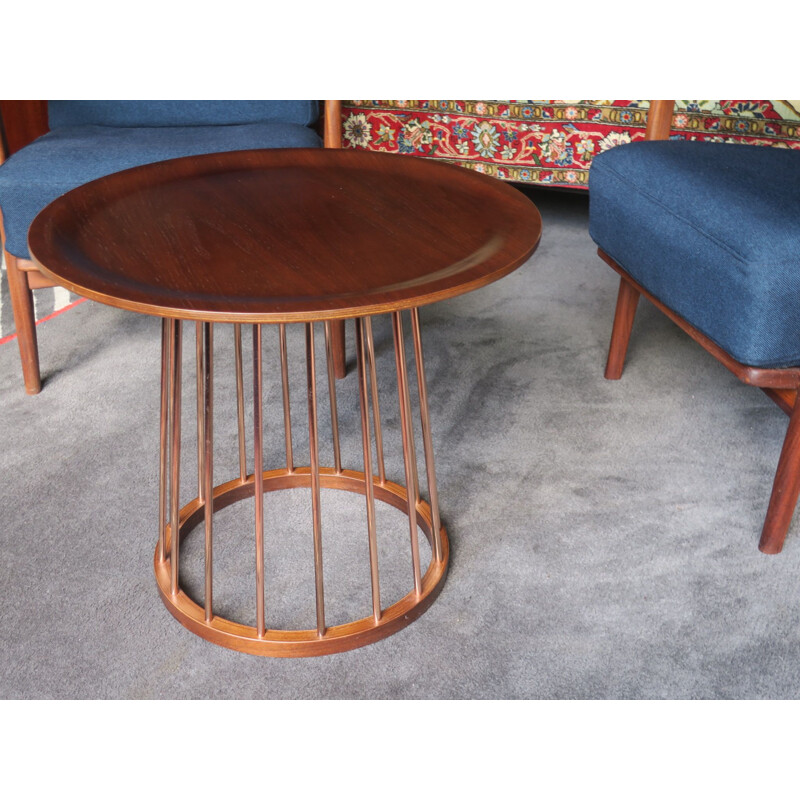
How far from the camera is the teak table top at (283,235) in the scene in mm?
967

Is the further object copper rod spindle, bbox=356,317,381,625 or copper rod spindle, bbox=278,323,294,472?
copper rod spindle, bbox=278,323,294,472

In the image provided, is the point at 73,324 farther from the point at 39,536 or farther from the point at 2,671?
the point at 2,671

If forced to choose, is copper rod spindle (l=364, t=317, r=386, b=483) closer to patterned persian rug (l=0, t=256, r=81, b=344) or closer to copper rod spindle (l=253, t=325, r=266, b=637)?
copper rod spindle (l=253, t=325, r=266, b=637)

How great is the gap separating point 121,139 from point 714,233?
49.2 inches

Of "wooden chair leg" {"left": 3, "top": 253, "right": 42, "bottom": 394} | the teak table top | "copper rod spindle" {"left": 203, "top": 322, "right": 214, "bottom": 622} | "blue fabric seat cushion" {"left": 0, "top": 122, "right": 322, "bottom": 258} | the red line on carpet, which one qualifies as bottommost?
the red line on carpet

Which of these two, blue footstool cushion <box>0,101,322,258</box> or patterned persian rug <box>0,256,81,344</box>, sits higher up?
blue footstool cushion <box>0,101,322,258</box>

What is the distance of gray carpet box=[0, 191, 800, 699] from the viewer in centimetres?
119

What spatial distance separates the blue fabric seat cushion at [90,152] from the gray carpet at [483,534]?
390 mm

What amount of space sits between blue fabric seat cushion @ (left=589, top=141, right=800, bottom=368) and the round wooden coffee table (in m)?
0.34

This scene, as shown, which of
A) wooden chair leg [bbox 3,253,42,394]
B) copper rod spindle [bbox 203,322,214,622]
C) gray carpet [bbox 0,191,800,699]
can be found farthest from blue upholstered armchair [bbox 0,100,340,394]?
copper rod spindle [bbox 203,322,214,622]

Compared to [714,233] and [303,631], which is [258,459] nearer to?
[303,631]

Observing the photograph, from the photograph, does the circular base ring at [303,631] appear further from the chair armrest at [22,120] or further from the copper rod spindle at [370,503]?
the chair armrest at [22,120]

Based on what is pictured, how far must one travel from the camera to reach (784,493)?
1.36 metres

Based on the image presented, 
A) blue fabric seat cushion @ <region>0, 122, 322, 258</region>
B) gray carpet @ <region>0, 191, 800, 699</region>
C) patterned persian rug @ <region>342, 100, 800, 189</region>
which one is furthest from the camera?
patterned persian rug @ <region>342, 100, 800, 189</region>
